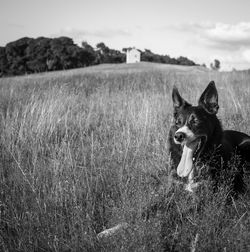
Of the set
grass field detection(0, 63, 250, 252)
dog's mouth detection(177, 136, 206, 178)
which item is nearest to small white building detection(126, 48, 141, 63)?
grass field detection(0, 63, 250, 252)

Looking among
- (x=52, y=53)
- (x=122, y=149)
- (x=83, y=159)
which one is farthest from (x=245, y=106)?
(x=52, y=53)

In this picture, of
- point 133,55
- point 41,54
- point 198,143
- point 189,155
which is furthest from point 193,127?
point 133,55

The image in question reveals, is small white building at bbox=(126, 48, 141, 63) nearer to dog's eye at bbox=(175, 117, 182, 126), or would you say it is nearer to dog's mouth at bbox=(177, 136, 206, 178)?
dog's eye at bbox=(175, 117, 182, 126)

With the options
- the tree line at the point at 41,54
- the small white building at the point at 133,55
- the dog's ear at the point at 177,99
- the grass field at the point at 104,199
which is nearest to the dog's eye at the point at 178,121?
the dog's ear at the point at 177,99

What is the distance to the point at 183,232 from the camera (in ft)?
7.57

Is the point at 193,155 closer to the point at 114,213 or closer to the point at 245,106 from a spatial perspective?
the point at 114,213

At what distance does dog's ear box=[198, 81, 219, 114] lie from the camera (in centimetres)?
351

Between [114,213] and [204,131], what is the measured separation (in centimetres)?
129

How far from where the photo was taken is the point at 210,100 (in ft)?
11.6

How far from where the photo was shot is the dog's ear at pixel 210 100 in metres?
3.51

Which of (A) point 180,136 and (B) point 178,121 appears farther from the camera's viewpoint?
(B) point 178,121

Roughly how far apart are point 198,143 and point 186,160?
0.20m

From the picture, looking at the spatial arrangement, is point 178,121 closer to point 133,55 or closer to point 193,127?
point 193,127

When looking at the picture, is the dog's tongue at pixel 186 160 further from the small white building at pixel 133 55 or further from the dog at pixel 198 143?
the small white building at pixel 133 55
